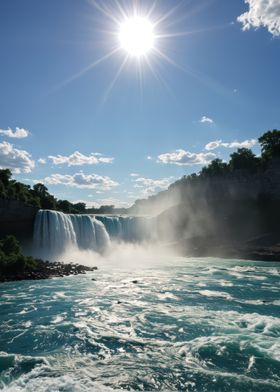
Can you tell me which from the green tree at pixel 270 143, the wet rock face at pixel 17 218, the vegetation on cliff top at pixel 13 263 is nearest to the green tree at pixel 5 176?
the wet rock face at pixel 17 218

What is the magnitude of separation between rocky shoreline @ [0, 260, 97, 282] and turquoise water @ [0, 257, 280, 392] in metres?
2.62

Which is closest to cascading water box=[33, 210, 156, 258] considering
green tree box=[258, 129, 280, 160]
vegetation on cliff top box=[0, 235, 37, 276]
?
vegetation on cliff top box=[0, 235, 37, 276]

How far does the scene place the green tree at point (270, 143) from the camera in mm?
67506

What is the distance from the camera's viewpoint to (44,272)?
30.0 metres

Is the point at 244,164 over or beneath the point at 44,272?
over

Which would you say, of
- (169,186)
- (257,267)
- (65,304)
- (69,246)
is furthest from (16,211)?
(169,186)

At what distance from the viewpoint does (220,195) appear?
71.1 m

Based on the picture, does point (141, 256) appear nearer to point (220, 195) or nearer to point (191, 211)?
point (191, 211)

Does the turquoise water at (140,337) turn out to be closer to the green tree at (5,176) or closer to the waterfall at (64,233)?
the waterfall at (64,233)

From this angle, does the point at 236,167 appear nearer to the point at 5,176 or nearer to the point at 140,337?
the point at 5,176

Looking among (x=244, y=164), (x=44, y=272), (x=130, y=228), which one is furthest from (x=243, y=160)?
(x=44, y=272)

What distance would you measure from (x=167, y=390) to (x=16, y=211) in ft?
126

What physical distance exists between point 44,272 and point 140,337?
1852 centimetres

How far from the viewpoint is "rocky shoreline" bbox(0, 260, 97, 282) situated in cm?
2771
